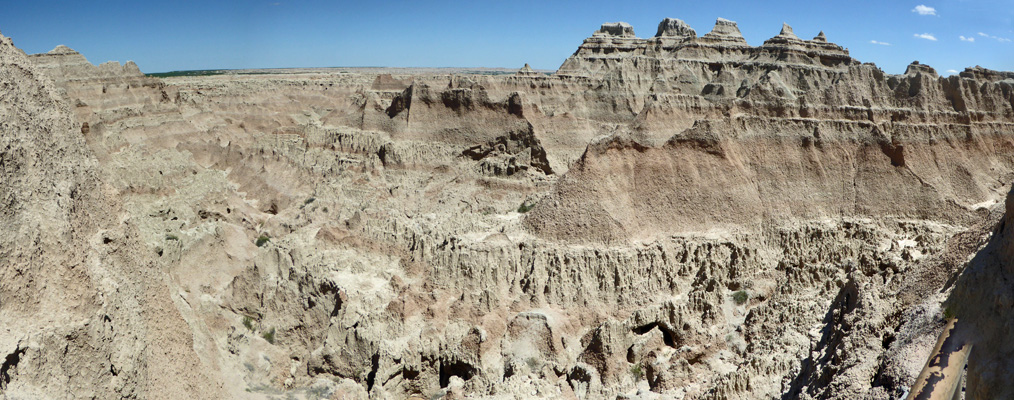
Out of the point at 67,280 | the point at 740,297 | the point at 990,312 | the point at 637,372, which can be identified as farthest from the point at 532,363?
the point at 67,280

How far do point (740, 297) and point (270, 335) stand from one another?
13628 mm

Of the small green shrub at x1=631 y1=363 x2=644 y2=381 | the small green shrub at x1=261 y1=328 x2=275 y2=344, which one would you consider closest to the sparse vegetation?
the small green shrub at x1=631 y1=363 x2=644 y2=381

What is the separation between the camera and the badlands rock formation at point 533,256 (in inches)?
416

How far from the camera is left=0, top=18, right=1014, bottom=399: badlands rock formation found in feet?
34.7

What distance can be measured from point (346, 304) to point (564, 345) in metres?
6.45

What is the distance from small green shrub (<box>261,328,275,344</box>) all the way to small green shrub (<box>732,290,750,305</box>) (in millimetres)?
13370

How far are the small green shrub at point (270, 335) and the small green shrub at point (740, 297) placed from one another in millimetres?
13370

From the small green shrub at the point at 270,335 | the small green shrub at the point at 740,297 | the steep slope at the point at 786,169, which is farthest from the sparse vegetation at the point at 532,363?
the small green shrub at the point at 270,335

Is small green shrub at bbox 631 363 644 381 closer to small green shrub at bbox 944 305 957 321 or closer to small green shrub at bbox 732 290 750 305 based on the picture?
small green shrub at bbox 732 290 750 305

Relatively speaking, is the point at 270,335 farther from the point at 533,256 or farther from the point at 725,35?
the point at 725,35

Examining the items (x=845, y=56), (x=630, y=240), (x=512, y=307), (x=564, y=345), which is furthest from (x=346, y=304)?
(x=845, y=56)

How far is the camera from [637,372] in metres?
17.3

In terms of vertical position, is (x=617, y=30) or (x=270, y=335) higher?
(x=617, y=30)

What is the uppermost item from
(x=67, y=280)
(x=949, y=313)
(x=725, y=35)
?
(x=725, y=35)
